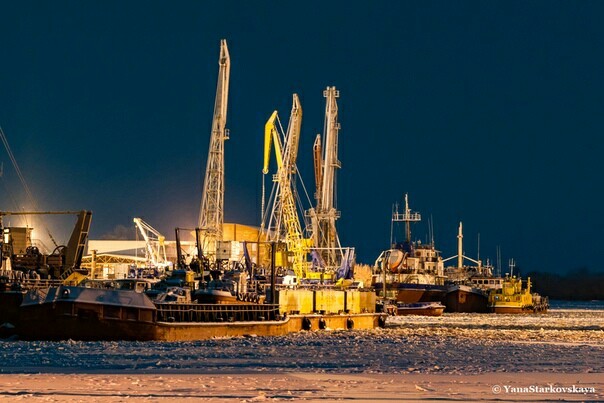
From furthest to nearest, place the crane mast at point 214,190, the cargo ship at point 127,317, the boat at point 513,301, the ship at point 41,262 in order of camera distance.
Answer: the boat at point 513,301, the crane mast at point 214,190, the ship at point 41,262, the cargo ship at point 127,317

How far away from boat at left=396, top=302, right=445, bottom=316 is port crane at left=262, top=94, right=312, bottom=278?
11633 mm

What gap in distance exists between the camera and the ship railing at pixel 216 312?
50781 millimetres

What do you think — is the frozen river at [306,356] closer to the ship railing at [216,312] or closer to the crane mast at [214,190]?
the ship railing at [216,312]

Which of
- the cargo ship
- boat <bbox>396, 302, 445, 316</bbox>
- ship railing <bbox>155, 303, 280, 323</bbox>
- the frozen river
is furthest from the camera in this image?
boat <bbox>396, 302, 445, 316</bbox>

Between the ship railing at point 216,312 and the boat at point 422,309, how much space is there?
5476 cm

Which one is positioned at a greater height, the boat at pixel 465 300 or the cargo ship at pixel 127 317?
the boat at pixel 465 300

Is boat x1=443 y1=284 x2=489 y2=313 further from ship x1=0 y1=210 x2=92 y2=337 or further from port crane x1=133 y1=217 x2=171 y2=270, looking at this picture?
ship x1=0 y1=210 x2=92 y2=337

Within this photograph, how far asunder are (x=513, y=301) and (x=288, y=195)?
39200 millimetres

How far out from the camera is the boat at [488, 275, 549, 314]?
13538 centimetres

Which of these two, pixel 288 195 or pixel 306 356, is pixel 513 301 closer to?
pixel 288 195

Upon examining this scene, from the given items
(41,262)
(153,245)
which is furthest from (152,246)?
(41,262)

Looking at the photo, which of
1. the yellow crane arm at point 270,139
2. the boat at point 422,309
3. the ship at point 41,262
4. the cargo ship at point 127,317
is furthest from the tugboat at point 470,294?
the cargo ship at point 127,317

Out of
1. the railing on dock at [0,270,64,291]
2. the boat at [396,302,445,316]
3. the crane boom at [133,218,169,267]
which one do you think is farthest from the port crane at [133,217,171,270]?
the railing on dock at [0,270,64,291]

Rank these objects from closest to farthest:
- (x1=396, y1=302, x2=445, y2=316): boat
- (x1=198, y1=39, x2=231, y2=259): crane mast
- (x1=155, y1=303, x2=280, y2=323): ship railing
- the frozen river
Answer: the frozen river < (x1=155, y1=303, x2=280, y2=323): ship railing < (x1=198, y1=39, x2=231, y2=259): crane mast < (x1=396, y1=302, x2=445, y2=316): boat
